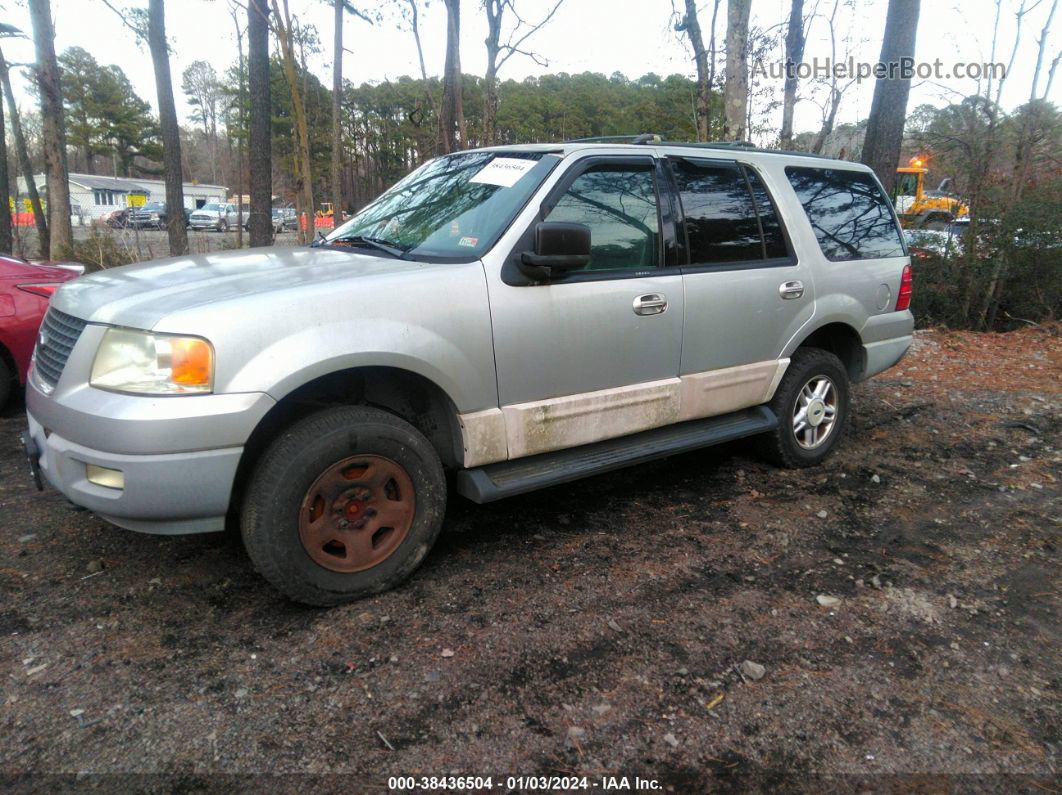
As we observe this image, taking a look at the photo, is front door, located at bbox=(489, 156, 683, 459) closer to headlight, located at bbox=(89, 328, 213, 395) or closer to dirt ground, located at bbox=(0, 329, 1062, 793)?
dirt ground, located at bbox=(0, 329, 1062, 793)

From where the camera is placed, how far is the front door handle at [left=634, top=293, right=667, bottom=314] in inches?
143

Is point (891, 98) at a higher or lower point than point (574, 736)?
higher

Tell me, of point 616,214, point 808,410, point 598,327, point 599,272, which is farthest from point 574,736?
point 808,410

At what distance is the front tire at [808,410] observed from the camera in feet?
15.0

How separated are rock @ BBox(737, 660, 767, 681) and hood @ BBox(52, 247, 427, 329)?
2069 mm

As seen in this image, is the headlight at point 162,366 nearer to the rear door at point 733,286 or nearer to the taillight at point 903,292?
the rear door at point 733,286

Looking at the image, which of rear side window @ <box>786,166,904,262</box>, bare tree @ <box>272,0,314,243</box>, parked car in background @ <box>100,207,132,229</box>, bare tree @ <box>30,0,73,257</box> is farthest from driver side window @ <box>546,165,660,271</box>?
parked car in background @ <box>100,207,132,229</box>

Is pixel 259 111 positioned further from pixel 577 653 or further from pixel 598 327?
pixel 577 653

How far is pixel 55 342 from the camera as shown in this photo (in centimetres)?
305

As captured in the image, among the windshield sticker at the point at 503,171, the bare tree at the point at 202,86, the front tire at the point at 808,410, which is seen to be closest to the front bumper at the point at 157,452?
the windshield sticker at the point at 503,171

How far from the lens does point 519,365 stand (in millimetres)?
3289

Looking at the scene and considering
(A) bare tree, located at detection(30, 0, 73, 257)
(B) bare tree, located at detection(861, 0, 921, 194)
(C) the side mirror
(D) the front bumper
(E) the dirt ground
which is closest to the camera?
(E) the dirt ground

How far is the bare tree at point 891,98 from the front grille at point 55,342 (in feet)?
28.8

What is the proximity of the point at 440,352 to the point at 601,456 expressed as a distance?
1.05 metres
